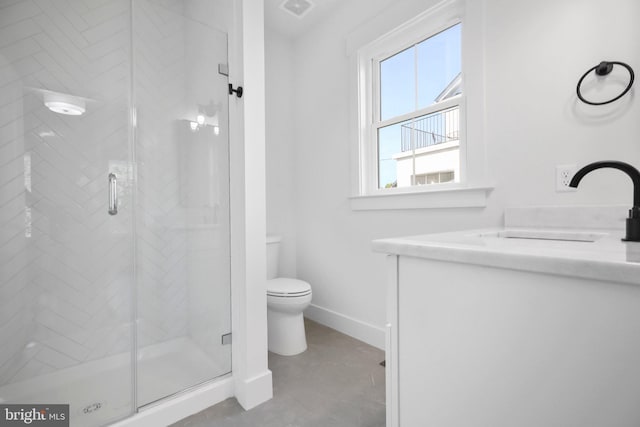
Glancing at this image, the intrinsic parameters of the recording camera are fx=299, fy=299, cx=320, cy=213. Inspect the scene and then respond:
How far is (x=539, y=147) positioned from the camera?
4.57ft

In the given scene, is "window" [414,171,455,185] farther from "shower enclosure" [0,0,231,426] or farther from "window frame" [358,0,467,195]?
"shower enclosure" [0,0,231,426]

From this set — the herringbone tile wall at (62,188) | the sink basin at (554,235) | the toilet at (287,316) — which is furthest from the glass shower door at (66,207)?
the sink basin at (554,235)

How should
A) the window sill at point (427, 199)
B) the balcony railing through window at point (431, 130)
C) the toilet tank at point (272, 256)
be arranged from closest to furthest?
the window sill at point (427, 199) → the balcony railing through window at point (431, 130) → the toilet tank at point (272, 256)

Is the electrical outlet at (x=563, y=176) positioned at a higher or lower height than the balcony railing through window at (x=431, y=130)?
lower

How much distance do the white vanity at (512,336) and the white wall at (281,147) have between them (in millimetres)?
2064

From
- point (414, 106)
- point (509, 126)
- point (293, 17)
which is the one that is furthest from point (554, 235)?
point (293, 17)

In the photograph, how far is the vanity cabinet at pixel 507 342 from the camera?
45 centimetres

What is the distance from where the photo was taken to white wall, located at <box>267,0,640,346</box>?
1210 millimetres

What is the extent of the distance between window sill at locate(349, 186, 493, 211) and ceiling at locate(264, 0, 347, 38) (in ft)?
5.04

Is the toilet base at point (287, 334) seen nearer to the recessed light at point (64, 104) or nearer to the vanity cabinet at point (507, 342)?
the vanity cabinet at point (507, 342)

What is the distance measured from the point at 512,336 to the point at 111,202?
1948mm

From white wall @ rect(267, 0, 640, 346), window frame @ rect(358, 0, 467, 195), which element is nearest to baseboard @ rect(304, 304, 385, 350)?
white wall @ rect(267, 0, 640, 346)

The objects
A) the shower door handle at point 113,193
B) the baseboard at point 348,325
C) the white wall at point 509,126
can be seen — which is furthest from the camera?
the baseboard at point 348,325

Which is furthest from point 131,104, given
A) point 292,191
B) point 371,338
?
point 371,338
